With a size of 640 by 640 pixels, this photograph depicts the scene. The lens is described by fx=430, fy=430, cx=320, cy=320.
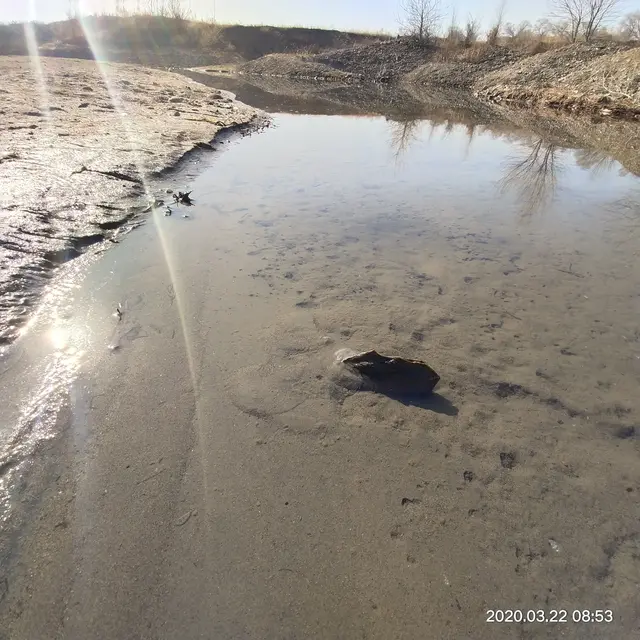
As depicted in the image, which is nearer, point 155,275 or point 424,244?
point 155,275

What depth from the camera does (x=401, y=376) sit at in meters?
2.81

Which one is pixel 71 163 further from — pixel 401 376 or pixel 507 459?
pixel 507 459

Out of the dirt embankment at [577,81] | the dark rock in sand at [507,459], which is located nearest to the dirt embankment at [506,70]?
the dirt embankment at [577,81]

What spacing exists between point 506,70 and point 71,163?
82.8ft

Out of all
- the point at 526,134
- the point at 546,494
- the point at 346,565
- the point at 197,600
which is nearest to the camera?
the point at 197,600

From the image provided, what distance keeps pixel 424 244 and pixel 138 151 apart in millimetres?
5847

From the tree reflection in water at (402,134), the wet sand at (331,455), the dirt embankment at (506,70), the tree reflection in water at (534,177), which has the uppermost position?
the dirt embankment at (506,70)

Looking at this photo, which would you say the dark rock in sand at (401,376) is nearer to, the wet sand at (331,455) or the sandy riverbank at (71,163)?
the wet sand at (331,455)

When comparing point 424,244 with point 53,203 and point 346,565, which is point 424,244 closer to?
point 346,565

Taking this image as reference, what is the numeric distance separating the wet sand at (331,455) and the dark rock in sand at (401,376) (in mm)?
103

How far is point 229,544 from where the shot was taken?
1903 mm

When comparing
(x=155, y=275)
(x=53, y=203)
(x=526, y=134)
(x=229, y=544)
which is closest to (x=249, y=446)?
(x=229, y=544)

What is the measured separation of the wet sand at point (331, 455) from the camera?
1.72m

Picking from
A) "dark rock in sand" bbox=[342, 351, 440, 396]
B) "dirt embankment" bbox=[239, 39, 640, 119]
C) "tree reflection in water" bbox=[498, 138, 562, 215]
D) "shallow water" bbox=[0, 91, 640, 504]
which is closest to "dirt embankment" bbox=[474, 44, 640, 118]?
"dirt embankment" bbox=[239, 39, 640, 119]
